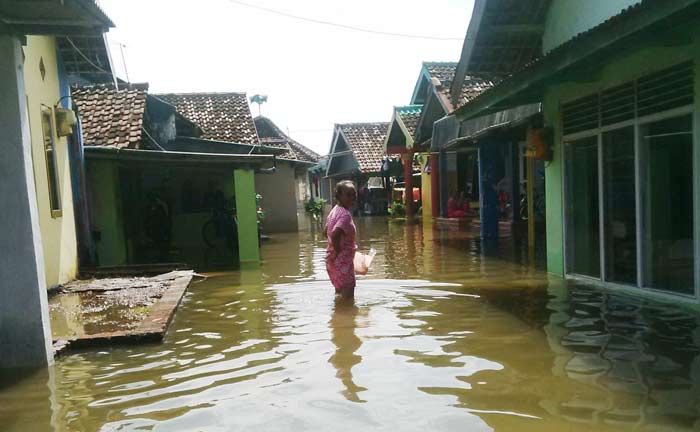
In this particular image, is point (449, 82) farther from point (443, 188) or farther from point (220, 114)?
point (220, 114)

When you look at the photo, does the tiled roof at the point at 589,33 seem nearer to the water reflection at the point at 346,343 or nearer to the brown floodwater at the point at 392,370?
the brown floodwater at the point at 392,370

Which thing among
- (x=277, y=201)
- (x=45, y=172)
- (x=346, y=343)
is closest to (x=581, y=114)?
(x=346, y=343)

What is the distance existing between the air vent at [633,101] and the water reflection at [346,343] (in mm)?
4029

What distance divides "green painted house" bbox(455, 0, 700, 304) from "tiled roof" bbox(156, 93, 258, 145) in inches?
498

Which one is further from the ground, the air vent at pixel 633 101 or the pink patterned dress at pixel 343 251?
the air vent at pixel 633 101

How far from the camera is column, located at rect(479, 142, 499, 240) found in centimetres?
1509

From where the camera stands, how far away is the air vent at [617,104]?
7.27 m

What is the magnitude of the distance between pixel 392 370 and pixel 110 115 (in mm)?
12005

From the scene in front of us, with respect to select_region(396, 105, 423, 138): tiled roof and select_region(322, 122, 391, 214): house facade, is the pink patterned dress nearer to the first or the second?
select_region(396, 105, 423, 138): tiled roof

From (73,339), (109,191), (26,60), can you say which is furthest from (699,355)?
(109,191)

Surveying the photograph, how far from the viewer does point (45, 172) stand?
8695mm

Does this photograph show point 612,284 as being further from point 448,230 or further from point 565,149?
point 448,230

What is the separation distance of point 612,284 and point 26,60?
8.35m

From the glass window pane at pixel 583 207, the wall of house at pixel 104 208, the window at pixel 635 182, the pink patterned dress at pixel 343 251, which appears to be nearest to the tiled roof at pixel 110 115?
the wall of house at pixel 104 208
